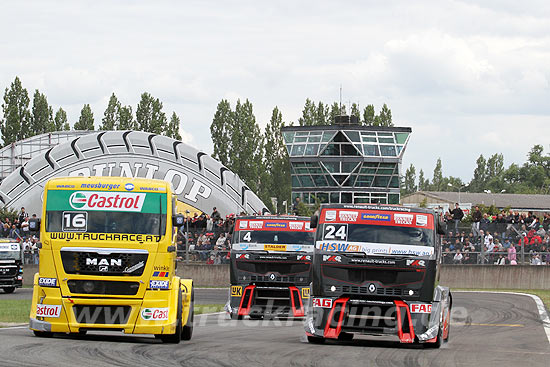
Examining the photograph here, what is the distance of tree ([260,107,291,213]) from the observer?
88812 millimetres

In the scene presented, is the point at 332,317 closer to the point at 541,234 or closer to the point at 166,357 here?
the point at 166,357

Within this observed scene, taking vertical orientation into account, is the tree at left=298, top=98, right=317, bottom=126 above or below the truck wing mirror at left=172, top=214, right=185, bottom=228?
above

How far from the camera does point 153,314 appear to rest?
14.9 metres

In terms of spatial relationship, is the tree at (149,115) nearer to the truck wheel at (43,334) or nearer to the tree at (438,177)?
the truck wheel at (43,334)

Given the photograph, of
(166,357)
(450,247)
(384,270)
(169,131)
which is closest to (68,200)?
(166,357)

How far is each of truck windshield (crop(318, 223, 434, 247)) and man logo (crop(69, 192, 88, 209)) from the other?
3807mm

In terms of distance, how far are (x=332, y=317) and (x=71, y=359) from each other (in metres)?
4.77

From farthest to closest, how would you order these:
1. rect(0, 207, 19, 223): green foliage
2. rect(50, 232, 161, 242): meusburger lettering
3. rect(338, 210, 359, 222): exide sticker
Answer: rect(0, 207, 19, 223): green foliage → rect(338, 210, 359, 222): exide sticker → rect(50, 232, 161, 242): meusburger lettering

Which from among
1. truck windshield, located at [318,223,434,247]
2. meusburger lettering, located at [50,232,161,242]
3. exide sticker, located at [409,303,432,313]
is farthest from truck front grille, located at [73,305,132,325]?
exide sticker, located at [409,303,432,313]

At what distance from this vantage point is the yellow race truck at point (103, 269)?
48.6ft

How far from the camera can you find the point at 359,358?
44.0 ft

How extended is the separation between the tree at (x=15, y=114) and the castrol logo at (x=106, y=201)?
215ft

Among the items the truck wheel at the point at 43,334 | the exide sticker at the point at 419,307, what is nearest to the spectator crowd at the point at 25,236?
the truck wheel at the point at 43,334

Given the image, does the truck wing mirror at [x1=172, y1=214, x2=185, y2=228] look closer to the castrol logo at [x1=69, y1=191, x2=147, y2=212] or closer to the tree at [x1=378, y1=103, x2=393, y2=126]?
the castrol logo at [x1=69, y1=191, x2=147, y2=212]
